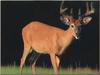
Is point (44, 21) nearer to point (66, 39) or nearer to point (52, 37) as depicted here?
point (52, 37)

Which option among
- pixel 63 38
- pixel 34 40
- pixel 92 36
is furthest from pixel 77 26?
pixel 92 36

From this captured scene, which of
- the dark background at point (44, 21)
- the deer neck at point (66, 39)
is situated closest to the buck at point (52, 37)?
the deer neck at point (66, 39)

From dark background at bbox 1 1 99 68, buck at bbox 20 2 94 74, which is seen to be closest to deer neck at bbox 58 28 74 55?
buck at bbox 20 2 94 74

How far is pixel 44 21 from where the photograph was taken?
769 inches

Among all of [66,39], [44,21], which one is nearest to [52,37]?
[66,39]

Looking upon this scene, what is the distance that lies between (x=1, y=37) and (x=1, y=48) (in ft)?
1.42

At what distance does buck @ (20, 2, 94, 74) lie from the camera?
→ 14.0 m

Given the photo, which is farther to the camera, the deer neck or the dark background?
the dark background

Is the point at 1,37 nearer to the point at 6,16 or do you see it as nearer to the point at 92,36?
the point at 6,16

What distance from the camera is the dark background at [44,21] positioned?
18.8 metres

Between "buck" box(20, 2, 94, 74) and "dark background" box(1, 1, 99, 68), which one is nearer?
"buck" box(20, 2, 94, 74)

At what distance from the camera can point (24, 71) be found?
14.7 meters

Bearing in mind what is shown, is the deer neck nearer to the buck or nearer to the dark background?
the buck

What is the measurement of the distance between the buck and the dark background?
11.3ft
